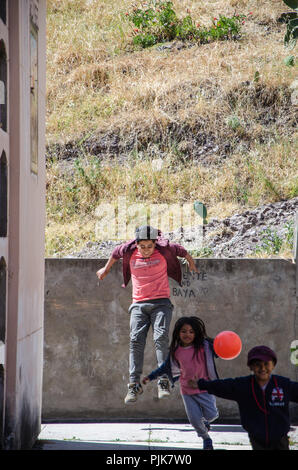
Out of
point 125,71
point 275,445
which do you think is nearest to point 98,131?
point 125,71

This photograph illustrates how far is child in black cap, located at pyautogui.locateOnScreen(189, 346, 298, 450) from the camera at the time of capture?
499 centimetres

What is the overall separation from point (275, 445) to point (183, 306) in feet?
11.8

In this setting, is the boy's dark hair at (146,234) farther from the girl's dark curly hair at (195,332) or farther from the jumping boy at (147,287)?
the girl's dark curly hair at (195,332)

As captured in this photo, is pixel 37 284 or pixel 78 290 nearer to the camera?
pixel 37 284

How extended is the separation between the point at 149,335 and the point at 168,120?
7370 mm

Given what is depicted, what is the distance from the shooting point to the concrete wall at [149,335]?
8422 millimetres

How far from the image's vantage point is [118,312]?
8.52 meters

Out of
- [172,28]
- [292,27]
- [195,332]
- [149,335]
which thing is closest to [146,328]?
[149,335]

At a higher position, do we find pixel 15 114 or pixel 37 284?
pixel 15 114

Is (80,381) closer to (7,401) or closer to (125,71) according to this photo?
(7,401)

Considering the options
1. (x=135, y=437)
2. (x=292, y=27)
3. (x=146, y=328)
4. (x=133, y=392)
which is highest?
(x=292, y=27)

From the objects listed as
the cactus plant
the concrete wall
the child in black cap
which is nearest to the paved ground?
the concrete wall

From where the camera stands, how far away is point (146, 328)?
25.4 feet

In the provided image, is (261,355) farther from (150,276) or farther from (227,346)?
(150,276)
